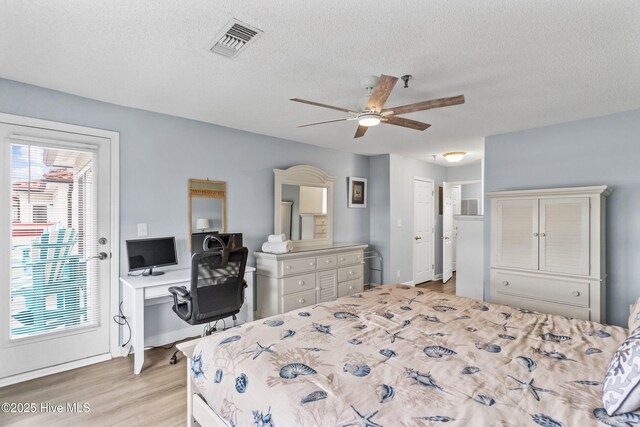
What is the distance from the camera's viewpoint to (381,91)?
214 cm

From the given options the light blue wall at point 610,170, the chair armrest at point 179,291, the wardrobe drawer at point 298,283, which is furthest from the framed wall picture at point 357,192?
the chair armrest at point 179,291

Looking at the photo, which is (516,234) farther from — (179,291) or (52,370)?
(52,370)

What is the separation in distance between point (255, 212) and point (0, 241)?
2297 millimetres

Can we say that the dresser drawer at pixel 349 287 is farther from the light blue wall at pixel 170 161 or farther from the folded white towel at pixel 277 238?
the light blue wall at pixel 170 161

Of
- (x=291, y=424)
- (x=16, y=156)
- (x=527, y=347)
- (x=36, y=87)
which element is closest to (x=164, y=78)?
(x=36, y=87)

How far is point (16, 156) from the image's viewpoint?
2564mm

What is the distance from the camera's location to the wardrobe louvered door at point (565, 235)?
121 inches

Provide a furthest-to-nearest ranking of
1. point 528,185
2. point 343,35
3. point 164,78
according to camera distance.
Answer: point 528,185, point 164,78, point 343,35

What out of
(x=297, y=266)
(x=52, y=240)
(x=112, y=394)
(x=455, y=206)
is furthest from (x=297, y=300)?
(x=455, y=206)

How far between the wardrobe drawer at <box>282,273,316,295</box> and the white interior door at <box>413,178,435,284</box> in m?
2.52

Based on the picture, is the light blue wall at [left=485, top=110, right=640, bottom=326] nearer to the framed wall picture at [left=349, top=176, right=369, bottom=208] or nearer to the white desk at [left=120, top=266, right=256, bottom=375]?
the framed wall picture at [left=349, top=176, right=369, bottom=208]

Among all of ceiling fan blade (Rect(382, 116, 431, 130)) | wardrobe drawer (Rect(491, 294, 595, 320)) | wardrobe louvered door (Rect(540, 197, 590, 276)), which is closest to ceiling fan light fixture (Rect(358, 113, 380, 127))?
ceiling fan blade (Rect(382, 116, 431, 130))

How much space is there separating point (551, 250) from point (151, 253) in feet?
13.0

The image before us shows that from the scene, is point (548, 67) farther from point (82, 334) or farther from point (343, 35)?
point (82, 334)
